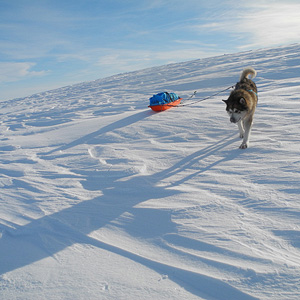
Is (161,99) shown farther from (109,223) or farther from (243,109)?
(109,223)

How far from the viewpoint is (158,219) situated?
2164mm

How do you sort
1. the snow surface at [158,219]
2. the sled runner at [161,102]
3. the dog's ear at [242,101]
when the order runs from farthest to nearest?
the sled runner at [161,102] < the dog's ear at [242,101] < the snow surface at [158,219]

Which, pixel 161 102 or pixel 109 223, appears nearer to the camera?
pixel 109 223

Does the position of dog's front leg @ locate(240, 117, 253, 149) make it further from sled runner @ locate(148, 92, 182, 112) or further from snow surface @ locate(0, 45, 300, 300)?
sled runner @ locate(148, 92, 182, 112)

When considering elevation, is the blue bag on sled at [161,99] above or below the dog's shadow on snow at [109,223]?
above

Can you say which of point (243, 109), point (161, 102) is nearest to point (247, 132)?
point (243, 109)

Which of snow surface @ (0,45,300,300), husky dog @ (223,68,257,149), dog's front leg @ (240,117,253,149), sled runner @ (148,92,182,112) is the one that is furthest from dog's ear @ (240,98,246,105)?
sled runner @ (148,92,182,112)

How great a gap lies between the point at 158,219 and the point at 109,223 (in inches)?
19.8

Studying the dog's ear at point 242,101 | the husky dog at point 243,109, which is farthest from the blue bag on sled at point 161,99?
the dog's ear at point 242,101

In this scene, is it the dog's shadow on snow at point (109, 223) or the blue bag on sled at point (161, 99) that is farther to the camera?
the blue bag on sled at point (161, 99)

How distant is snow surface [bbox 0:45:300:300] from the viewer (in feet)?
4.90

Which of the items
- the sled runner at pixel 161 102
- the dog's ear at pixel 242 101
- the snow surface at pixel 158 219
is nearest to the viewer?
the snow surface at pixel 158 219

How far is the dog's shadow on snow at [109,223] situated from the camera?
1.50 meters

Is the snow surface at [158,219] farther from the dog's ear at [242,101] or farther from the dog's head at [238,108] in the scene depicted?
the dog's ear at [242,101]
